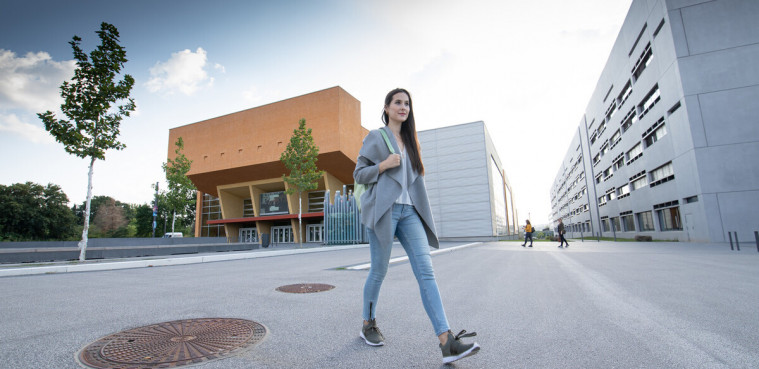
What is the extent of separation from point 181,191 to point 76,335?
2907 cm

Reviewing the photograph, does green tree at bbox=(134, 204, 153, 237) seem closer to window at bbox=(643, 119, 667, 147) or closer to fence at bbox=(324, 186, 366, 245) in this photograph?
fence at bbox=(324, 186, 366, 245)

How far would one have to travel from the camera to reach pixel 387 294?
450 centimetres

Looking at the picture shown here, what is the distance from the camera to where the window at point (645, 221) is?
1165 inches

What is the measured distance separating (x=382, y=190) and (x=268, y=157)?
36.5m

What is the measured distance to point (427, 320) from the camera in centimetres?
318

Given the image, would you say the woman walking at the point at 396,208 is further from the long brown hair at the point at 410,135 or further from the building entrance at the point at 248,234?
the building entrance at the point at 248,234

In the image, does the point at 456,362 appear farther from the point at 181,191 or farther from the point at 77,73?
the point at 181,191

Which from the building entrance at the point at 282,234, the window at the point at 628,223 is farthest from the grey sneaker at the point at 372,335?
the building entrance at the point at 282,234

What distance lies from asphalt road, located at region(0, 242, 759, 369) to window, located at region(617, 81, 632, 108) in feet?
107

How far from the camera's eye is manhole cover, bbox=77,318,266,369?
211 centimetres

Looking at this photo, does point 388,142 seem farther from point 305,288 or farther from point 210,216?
point 210,216

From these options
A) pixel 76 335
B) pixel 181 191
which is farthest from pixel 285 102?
pixel 76 335

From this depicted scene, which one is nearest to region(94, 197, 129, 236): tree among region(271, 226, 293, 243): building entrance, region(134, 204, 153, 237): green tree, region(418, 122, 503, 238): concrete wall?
region(134, 204, 153, 237): green tree

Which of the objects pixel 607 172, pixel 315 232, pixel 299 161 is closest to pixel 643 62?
pixel 607 172
